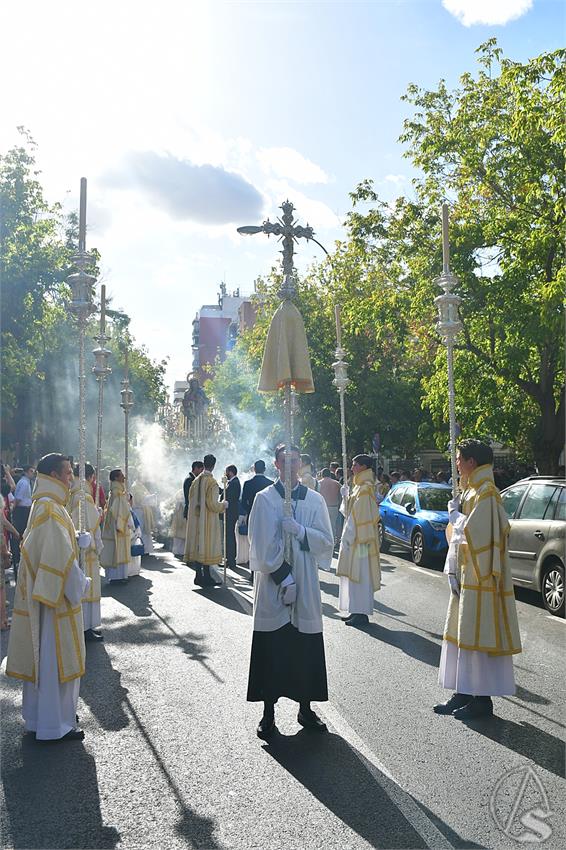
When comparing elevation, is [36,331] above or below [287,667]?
above

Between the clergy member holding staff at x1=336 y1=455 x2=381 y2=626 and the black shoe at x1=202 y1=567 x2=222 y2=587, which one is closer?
the clergy member holding staff at x1=336 y1=455 x2=381 y2=626

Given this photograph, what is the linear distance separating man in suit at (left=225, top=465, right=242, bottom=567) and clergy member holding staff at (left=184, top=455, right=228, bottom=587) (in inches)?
67.6

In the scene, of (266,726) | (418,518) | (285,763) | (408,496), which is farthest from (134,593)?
(285,763)

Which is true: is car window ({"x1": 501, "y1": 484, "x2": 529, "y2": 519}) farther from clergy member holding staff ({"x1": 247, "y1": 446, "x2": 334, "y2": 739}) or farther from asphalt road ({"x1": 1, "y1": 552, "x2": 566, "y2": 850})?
clergy member holding staff ({"x1": 247, "y1": 446, "x2": 334, "y2": 739})

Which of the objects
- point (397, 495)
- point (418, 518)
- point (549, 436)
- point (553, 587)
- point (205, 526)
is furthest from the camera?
point (549, 436)

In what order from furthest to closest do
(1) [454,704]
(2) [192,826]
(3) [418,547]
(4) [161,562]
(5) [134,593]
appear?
(4) [161,562] < (3) [418,547] < (5) [134,593] < (1) [454,704] < (2) [192,826]

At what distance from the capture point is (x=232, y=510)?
56.4 ft

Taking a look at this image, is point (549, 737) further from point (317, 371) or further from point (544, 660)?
point (317, 371)

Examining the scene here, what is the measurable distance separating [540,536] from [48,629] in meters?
7.41

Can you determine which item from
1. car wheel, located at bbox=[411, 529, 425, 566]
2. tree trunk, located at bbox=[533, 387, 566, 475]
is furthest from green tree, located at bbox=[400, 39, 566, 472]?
car wheel, located at bbox=[411, 529, 425, 566]

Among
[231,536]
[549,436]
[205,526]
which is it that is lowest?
[231,536]

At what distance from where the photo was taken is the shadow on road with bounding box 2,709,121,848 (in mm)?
4484

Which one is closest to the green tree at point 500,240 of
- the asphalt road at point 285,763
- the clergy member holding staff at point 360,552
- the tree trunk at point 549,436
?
the tree trunk at point 549,436

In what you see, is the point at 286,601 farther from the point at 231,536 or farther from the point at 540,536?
the point at 231,536
